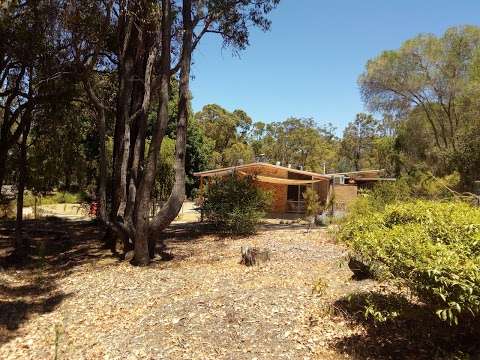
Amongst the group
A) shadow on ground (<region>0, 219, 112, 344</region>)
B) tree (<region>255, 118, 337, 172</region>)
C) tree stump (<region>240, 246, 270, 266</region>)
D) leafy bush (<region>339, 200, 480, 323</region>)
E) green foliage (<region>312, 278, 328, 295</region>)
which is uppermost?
tree (<region>255, 118, 337, 172</region>)

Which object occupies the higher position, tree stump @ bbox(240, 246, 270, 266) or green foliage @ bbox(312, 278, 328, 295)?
tree stump @ bbox(240, 246, 270, 266)

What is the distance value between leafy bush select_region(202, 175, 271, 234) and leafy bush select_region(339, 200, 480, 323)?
8.29m

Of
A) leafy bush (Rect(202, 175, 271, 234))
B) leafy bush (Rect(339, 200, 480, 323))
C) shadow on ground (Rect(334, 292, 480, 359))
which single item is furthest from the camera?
leafy bush (Rect(202, 175, 271, 234))

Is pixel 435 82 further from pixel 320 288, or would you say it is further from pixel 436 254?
pixel 436 254

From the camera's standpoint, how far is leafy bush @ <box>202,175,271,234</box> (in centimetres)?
1373

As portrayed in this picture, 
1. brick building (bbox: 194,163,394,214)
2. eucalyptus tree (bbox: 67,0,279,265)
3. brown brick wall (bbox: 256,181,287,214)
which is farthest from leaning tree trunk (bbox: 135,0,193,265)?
brown brick wall (bbox: 256,181,287,214)

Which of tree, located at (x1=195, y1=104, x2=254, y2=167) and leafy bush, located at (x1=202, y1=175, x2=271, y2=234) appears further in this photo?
tree, located at (x1=195, y1=104, x2=254, y2=167)

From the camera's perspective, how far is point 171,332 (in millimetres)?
5809

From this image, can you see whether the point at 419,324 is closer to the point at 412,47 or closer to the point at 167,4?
the point at 167,4

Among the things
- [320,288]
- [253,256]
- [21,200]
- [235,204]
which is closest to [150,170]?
[253,256]

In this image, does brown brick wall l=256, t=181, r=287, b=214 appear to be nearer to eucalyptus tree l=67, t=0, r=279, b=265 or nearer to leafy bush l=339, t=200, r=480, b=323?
eucalyptus tree l=67, t=0, r=279, b=265

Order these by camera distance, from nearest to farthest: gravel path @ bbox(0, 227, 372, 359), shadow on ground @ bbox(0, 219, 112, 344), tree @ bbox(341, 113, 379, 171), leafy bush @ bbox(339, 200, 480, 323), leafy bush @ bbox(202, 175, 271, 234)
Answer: leafy bush @ bbox(339, 200, 480, 323) < gravel path @ bbox(0, 227, 372, 359) < shadow on ground @ bbox(0, 219, 112, 344) < leafy bush @ bbox(202, 175, 271, 234) < tree @ bbox(341, 113, 379, 171)

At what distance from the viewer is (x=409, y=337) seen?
5.06 m

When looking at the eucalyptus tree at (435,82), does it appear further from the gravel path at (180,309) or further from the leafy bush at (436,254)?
the leafy bush at (436,254)
